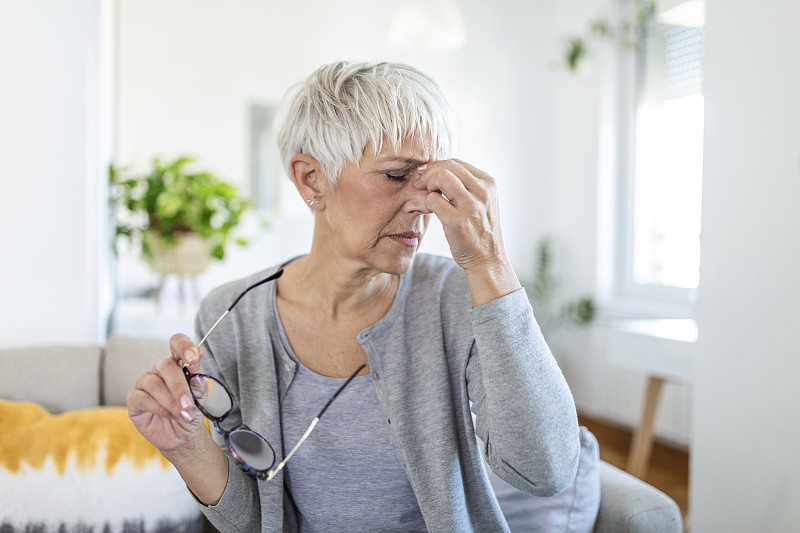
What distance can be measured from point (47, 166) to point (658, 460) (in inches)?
113

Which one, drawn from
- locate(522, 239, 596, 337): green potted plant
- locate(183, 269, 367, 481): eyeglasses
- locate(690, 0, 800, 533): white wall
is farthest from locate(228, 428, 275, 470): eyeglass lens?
locate(522, 239, 596, 337): green potted plant

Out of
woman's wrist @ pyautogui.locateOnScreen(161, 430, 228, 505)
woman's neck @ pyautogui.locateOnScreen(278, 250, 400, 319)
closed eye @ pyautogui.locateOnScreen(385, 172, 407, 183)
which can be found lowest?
woman's wrist @ pyautogui.locateOnScreen(161, 430, 228, 505)

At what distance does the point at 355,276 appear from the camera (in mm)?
1143

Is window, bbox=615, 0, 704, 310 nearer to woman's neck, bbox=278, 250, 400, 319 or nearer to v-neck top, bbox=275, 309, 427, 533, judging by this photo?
woman's neck, bbox=278, 250, 400, 319

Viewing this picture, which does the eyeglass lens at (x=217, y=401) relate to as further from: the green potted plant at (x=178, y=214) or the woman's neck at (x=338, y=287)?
the green potted plant at (x=178, y=214)

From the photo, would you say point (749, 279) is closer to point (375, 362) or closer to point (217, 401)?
point (375, 362)

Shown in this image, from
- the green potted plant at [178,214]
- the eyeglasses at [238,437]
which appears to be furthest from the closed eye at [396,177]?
the green potted plant at [178,214]

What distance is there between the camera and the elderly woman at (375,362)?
907mm

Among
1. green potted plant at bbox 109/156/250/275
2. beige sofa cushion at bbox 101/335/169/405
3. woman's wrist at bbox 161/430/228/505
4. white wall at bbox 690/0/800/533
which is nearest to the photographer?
woman's wrist at bbox 161/430/228/505

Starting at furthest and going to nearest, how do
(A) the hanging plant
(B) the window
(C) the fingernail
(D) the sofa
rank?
1. (A) the hanging plant
2. (B) the window
3. (D) the sofa
4. (C) the fingernail

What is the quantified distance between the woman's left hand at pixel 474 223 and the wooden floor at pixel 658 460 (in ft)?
6.86

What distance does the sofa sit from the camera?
48.3 inches

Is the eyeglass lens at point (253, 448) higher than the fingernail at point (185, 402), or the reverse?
the fingernail at point (185, 402)

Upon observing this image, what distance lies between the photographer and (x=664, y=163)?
3.29 m
